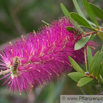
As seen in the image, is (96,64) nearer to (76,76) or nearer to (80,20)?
(76,76)

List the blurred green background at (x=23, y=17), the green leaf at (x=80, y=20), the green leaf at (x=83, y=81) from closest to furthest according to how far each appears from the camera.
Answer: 1. the green leaf at (x=83, y=81)
2. the green leaf at (x=80, y=20)
3. the blurred green background at (x=23, y=17)

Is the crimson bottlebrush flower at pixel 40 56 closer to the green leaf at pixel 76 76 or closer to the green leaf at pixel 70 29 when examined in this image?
the green leaf at pixel 70 29

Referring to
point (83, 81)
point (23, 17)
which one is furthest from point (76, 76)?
point (23, 17)

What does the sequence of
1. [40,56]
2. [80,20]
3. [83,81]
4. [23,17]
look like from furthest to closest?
[23,17], [40,56], [80,20], [83,81]

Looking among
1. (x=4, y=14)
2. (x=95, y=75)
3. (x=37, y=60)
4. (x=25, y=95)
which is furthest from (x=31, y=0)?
(x=95, y=75)

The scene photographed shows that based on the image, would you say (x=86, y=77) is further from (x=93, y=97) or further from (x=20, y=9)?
(x=20, y=9)

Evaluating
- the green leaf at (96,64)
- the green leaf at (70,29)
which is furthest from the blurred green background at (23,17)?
the green leaf at (96,64)
